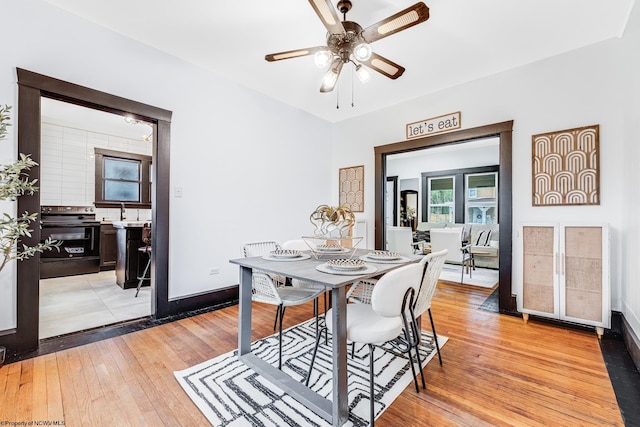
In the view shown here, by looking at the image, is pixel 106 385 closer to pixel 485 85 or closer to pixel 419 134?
pixel 419 134

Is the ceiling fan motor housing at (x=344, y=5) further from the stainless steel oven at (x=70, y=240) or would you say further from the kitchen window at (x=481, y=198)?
the kitchen window at (x=481, y=198)

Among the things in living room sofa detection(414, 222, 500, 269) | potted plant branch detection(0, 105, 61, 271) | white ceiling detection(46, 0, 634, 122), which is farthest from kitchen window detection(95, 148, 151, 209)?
living room sofa detection(414, 222, 500, 269)

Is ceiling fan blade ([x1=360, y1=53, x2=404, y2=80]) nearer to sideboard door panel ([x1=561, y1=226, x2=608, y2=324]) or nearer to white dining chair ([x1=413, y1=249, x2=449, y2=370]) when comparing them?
white dining chair ([x1=413, y1=249, x2=449, y2=370])

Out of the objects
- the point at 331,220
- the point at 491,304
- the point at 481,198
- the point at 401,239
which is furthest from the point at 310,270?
the point at 481,198

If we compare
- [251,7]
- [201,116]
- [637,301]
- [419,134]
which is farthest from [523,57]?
[201,116]

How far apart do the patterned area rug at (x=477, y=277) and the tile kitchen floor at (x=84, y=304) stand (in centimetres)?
456

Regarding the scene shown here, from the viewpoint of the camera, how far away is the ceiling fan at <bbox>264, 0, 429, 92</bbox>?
1759 millimetres

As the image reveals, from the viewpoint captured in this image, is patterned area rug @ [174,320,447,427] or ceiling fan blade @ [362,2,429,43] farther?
ceiling fan blade @ [362,2,429,43]

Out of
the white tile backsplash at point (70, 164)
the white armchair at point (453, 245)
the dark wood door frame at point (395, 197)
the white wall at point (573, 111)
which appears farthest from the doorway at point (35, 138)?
the dark wood door frame at point (395, 197)

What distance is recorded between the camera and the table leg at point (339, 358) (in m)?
1.48

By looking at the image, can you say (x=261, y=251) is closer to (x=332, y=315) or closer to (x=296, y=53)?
(x=332, y=315)

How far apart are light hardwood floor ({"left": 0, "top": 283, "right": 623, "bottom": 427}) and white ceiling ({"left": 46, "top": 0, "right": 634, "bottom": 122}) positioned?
9.18 ft

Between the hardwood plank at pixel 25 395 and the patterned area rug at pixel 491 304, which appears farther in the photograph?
the patterned area rug at pixel 491 304

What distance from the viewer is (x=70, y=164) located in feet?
16.8
